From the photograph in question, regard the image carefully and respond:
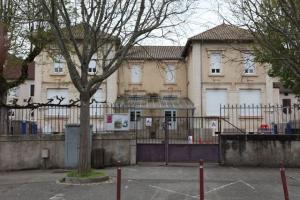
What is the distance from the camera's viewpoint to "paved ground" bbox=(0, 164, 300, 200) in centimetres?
1191

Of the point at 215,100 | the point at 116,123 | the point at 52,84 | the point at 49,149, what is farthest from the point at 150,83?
the point at 49,149

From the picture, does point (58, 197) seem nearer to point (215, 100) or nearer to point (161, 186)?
point (161, 186)

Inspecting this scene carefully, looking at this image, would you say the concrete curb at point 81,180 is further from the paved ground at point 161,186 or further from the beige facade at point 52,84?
the beige facade at point 52,84

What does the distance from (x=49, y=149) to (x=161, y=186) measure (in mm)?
7355

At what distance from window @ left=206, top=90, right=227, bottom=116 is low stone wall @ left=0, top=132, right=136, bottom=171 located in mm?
23405

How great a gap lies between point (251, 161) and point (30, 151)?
A: 9.88m

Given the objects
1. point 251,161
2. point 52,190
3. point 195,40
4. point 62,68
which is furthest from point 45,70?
point 52,190

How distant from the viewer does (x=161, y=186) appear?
13.7 meters

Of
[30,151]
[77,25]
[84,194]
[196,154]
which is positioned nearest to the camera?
[84,194]

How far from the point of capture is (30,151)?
19031 millimetres

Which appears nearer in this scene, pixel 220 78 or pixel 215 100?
pixel 215 100

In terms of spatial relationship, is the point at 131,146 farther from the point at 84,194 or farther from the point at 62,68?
the point at 62,68

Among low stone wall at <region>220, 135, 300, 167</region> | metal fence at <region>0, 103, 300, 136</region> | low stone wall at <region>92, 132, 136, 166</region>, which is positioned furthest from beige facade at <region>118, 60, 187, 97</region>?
low stone wall at <region>220, 135, 300, 167</region>

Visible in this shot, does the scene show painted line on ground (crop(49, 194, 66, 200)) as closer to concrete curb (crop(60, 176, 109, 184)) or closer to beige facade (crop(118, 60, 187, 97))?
concrete curb (crop(60, 176, 109, 184))
